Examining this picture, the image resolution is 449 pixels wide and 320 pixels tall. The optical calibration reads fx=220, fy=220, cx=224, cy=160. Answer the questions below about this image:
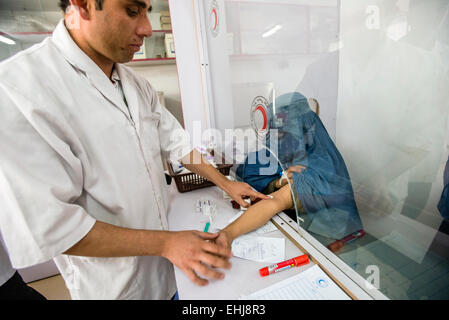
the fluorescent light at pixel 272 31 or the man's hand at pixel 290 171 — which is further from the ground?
the fluorescent light at pixel 272 31

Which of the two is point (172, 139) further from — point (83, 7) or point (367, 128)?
point (367, 128)

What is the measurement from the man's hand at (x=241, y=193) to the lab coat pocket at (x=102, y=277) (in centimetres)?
45

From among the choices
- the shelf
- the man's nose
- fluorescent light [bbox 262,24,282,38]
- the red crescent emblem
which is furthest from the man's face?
the shelf

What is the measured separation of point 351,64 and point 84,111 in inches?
38.2

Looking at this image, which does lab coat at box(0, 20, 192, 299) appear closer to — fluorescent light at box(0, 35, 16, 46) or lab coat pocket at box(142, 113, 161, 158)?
lab coat pocket at box(142, 113, 161, 158)

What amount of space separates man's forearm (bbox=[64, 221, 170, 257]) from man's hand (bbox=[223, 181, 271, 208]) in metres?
0.40

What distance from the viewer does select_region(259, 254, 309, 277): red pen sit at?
24.5 inches

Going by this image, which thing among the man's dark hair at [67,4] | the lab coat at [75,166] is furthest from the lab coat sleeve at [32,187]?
the man's dark hair at [67,4]

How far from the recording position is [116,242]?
565 millimetres

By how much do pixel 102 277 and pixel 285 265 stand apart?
1.87 feet

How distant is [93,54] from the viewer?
2.28ft

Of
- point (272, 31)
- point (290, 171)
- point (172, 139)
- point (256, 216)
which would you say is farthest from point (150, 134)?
point (272, 31)

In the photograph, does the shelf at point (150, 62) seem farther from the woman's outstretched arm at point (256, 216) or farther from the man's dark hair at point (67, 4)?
the woman's outstretched arm at point (256, 216)

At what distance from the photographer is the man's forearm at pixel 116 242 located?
55 cm
